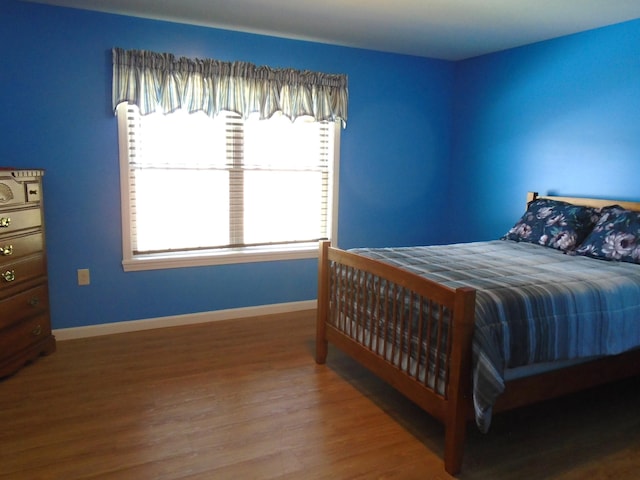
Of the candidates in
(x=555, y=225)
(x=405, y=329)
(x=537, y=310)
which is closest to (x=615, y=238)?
(x=555, y=225)

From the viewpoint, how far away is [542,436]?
2369mm

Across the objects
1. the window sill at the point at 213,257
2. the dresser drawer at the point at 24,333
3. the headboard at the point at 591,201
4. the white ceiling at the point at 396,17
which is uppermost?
the white ceiling at the point at 396,17

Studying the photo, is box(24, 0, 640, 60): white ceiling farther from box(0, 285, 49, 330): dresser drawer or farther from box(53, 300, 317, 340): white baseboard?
box(53, 300, 317, 340): white baseboard

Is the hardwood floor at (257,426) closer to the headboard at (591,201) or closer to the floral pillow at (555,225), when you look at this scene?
the floral pillow at (555,225)

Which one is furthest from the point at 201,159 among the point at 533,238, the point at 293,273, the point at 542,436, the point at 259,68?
the point at 542,436

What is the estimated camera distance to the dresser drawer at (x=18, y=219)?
2.77m

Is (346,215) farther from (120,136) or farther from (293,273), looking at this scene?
(120,136)

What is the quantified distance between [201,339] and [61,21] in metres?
2.33

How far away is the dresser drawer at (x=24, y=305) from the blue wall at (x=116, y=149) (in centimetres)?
23

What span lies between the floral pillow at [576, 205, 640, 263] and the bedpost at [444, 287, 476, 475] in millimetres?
1492

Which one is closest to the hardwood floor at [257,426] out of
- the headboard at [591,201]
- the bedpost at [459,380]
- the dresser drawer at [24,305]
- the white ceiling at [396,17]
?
the bedpost at [459,380]

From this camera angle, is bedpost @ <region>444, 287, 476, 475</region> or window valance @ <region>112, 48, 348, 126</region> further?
window valance @ <region>112, 48, 348, 126</region>

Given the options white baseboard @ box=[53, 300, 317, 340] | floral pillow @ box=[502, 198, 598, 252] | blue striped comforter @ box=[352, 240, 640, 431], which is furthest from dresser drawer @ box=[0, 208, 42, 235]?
floral pillow @ box=[502, 198, 598, 252]

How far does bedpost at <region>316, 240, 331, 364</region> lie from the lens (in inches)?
121
